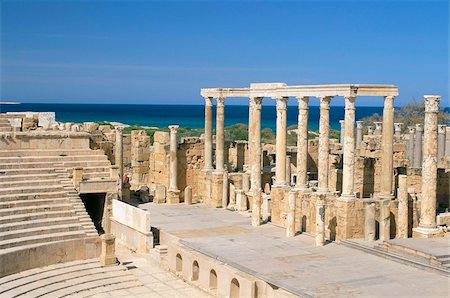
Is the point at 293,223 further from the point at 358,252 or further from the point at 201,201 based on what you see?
the point at 201,201

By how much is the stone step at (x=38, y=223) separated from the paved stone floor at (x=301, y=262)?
3.16 metres

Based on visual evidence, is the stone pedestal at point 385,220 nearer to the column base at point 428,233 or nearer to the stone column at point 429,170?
the column base at point 428,233

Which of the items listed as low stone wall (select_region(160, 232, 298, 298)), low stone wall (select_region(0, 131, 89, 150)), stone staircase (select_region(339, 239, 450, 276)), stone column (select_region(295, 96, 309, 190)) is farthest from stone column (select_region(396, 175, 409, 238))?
low stone wall (select_region(0, 131, 89, 150))

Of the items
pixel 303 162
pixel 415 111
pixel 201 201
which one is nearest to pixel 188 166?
pixel 201 201

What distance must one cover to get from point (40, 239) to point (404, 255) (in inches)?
403

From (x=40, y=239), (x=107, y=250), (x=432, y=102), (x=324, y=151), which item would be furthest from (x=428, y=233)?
(x=40, y=239)

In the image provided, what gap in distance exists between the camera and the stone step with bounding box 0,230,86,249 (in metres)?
18.8

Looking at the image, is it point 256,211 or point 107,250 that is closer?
→ point 107,250

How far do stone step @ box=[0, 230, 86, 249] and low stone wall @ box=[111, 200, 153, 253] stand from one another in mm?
2044

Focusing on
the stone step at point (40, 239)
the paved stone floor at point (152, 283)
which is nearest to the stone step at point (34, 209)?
the stone step at point (40, 239)

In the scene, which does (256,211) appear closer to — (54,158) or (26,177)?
(54,158)

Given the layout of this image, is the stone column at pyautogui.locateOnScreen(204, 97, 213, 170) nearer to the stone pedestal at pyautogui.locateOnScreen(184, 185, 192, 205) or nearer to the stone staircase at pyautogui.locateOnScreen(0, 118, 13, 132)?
the stone pedestal at pyautogui.locateOnScreen(184, 185, 192, 205)

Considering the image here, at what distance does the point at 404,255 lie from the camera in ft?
60.8

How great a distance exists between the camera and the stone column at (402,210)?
20.5 m
